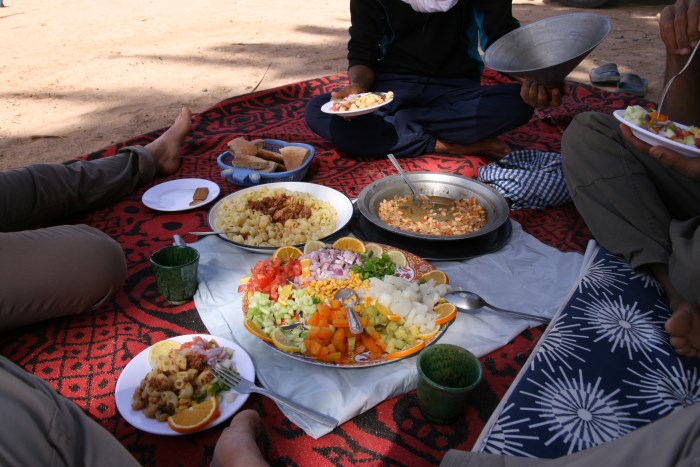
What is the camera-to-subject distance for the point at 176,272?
6.82ft

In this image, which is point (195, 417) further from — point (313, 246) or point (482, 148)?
point (482, 148)

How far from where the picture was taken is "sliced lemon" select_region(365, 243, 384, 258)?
7.52ft

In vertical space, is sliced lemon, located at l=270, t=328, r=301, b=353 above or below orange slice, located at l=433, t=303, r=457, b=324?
below

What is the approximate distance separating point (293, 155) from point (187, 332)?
1.55 meters

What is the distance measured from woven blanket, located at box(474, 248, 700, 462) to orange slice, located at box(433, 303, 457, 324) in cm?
32

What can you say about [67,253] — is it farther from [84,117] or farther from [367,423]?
[84,117]

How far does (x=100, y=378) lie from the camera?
186 centimetres

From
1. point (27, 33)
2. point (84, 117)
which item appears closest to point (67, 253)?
point (84, 117)

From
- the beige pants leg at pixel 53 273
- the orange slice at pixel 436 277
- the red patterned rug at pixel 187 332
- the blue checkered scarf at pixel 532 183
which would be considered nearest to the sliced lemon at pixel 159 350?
the red patterned rug at pixel 187 332

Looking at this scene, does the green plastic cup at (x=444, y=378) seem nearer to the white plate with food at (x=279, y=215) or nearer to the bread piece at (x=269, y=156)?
the white plate with food at (x=279, y=215)

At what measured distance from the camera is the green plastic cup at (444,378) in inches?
62.6

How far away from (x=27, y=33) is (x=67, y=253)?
7.21m

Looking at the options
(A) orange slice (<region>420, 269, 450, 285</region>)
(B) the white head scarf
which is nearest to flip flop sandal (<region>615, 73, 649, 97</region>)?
(B) the white head scarf

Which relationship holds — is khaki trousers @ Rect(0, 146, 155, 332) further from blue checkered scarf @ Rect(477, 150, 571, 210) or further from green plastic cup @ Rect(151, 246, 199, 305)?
blue checkered scarf @ Rect(477, 150, 571, 210)
